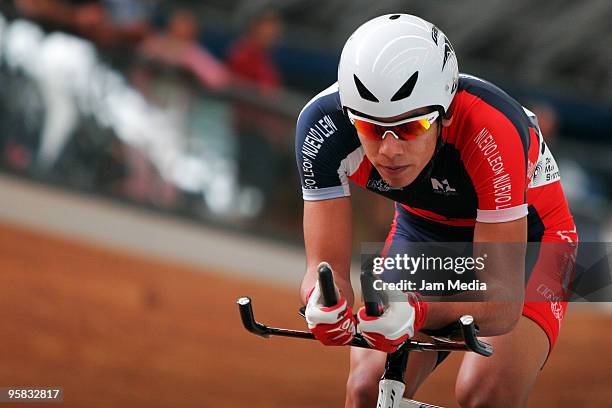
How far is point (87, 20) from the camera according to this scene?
512 cm

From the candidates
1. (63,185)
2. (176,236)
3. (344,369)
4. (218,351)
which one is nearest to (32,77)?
(63,185)

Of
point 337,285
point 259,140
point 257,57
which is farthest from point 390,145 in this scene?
point 257,57

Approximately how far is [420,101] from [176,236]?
10.6 feet

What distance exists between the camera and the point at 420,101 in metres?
2.40

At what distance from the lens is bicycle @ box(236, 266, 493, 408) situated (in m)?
2.19

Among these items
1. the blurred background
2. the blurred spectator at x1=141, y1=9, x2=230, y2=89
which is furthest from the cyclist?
the blurred spectator at x1=141, y1=9, x2=230, y2=89

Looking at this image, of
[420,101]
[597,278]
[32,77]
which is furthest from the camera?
[32,77]

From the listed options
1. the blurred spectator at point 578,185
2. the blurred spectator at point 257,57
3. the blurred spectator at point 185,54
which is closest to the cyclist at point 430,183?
the blurred spectator at point 185,54

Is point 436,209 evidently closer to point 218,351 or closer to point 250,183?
point 250,183

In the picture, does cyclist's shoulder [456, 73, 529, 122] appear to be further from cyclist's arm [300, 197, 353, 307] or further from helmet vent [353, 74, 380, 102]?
cyclist's arm [300, 197, 353, 307]

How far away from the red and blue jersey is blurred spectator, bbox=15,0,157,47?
8.83 ft

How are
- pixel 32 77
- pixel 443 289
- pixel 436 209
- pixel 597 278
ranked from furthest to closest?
pixel 32 77, pixel 597 278, pixel 436 209, pixel 443 289

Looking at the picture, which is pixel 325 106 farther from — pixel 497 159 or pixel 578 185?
pixel 578 185

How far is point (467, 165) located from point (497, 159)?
0.11 m
